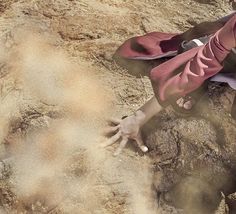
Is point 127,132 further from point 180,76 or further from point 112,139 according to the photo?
point 180,76

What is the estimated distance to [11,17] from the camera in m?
2.08

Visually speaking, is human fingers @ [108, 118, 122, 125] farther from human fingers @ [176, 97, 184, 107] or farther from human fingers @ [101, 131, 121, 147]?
human fingers @ [176, 97, 184, 107]

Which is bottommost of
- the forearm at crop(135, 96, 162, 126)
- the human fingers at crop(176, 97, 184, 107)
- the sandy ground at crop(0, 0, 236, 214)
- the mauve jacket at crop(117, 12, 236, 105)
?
the sandy ground at crop(0, 0, 236, 214)

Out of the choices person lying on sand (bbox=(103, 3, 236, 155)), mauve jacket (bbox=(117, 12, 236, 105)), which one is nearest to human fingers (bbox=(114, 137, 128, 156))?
person lying on sand (bbox=(103, 3, 236, 155))

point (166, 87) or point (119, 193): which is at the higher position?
point (166, 87)

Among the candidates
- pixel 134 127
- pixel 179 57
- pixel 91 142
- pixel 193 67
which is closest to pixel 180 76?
pixel 193 67

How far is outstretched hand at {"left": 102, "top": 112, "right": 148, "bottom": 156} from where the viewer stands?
5.42 feet

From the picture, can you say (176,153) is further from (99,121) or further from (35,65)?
(35,65)

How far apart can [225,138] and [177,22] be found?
794 mm

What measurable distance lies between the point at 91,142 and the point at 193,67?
1.63ft

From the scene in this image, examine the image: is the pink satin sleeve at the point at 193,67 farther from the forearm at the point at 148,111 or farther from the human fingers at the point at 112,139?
the human fingers at the point at 112,139

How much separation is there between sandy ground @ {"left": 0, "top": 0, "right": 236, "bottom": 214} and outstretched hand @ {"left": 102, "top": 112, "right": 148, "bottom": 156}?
0.13 feet

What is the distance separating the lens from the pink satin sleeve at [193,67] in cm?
135

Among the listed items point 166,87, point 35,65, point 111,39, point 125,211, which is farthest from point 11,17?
point 125,211
